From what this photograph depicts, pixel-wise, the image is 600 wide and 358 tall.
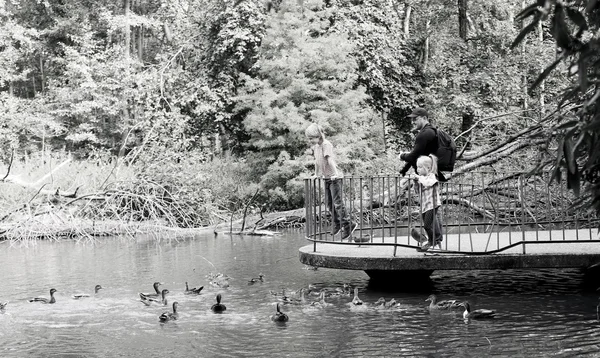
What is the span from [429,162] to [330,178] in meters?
1.85

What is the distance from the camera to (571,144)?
2.99 metres

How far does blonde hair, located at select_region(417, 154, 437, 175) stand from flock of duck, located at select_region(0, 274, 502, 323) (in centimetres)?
182

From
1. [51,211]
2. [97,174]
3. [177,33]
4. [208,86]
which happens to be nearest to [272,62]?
[208,86]

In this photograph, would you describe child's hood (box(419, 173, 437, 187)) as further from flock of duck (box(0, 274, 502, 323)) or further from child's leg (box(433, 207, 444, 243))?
flock of duck (box(0, 274, 502, 323))

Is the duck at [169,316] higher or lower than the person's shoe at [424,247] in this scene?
lower

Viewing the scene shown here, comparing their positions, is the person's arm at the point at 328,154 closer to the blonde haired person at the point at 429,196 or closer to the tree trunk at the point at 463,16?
the blonde haired person at the point at 429,196

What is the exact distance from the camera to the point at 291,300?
38.2ft

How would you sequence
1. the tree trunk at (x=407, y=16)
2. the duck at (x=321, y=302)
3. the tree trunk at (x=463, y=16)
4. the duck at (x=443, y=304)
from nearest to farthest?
the duck at (x=443, y=304)
the duck at (x=321, y=302)
the tree trunk at (x=463, y=16)
the tree trunk at (x=407, y=16)

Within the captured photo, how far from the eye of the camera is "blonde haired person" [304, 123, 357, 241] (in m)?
13.0

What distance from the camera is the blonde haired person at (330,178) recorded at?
1296 cm

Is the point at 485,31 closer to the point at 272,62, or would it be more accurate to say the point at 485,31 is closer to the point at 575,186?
the point at 272,62

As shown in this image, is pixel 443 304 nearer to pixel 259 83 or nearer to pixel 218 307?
pixel 218 307

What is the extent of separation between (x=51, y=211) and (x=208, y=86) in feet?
40.5

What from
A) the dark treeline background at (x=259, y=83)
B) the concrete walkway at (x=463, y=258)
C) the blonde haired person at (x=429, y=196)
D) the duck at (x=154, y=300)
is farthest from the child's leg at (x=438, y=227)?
the dark treeline background at (x=259, y=83)
